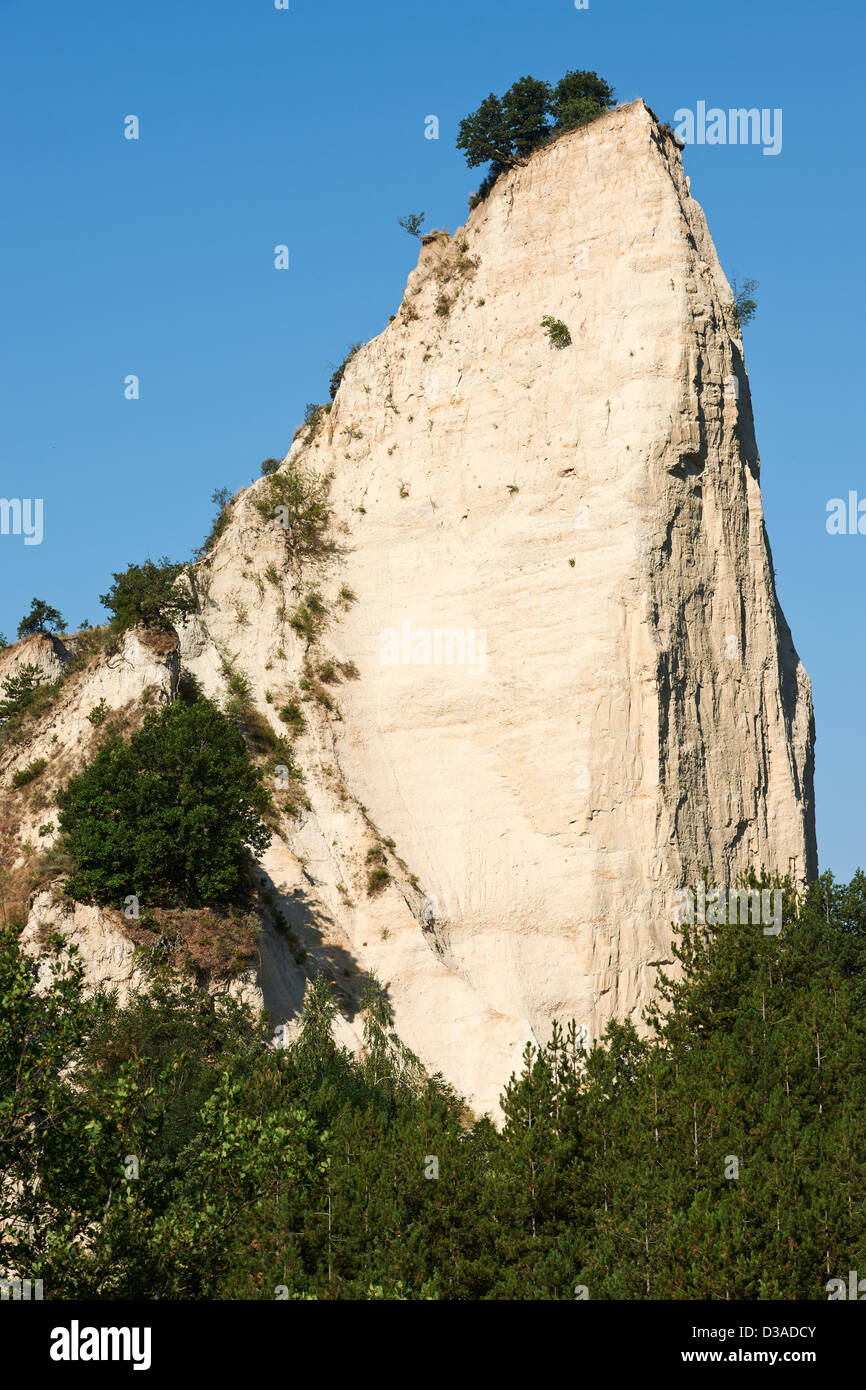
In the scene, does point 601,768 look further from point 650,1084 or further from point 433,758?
point 650,1084

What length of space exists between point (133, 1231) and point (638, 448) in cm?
2456

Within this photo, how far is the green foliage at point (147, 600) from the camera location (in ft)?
129

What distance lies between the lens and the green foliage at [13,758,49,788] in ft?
122

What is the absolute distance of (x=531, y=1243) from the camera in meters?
24.0

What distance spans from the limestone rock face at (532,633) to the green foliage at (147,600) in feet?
3.04

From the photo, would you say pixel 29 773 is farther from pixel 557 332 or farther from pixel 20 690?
pixel 557 332

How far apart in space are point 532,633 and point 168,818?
35.7ft

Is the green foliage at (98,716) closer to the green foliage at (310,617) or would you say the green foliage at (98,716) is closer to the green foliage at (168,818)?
the green foliage at (168,818)

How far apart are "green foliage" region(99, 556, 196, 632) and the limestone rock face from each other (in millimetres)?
927

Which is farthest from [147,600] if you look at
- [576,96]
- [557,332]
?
[576,96]

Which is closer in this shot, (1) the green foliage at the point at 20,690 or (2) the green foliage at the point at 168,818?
(2) the green foliage at the point at 168,818

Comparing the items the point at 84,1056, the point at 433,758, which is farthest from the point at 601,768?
the point at 84,1056

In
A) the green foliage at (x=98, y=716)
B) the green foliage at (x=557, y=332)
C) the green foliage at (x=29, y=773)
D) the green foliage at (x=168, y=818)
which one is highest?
the green foliage at (x=557, y=332)

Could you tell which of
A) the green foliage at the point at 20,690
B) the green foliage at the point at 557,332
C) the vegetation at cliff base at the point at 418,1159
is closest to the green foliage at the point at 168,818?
the vegetation at cliff base at the point at 418,1159
